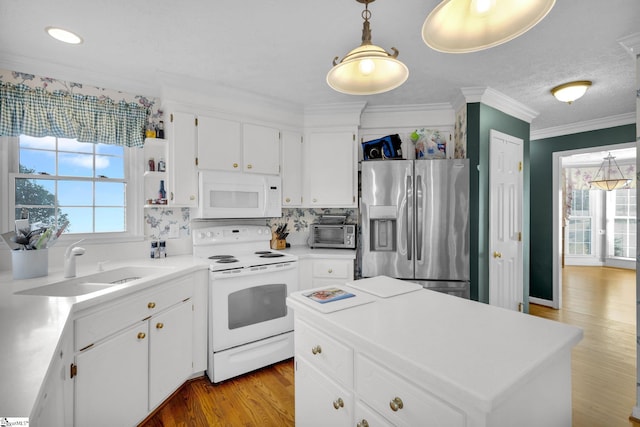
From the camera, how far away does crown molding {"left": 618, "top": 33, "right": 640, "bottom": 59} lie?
6.42ft

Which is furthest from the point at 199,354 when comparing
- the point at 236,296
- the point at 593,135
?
the point at 593,135

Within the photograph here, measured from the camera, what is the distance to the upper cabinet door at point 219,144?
8.79 feet

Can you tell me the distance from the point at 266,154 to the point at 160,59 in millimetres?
1182

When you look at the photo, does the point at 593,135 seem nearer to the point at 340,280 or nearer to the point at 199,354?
the point at 340,280

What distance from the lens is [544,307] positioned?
4.25m

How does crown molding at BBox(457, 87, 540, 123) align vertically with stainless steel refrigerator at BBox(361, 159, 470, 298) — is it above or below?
above

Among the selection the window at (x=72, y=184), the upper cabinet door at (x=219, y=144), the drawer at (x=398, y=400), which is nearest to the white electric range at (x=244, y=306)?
the upper cabinet door at (x=219, y=144)

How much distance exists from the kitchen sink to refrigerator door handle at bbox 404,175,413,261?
2132mm

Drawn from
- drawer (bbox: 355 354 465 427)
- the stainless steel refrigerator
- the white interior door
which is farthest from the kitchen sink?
the white interior door

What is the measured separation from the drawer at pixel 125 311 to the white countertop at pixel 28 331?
0.07 m

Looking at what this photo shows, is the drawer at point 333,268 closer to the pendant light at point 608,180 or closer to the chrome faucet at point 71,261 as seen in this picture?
the chrome faucet at point 71,261

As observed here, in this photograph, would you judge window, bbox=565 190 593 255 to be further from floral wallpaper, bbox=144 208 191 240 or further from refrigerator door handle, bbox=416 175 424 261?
floral wallpaper, bbox=144 208 191 240

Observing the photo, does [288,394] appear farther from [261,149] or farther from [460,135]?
[460,135]

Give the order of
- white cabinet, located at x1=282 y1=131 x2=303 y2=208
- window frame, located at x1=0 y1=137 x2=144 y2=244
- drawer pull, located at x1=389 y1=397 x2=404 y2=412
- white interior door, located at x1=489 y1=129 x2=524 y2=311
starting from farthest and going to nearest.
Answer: white cabinet, located at x1=282 y1=131 x2=303 y2=208, white interior door, located at x1=489 y1=129 x2=524 y2=311, window frame, located at x1=0 y1=137 x2=144 y2=244, drawer pull, located at x1=389 y1=397 x2=404 y2=412
